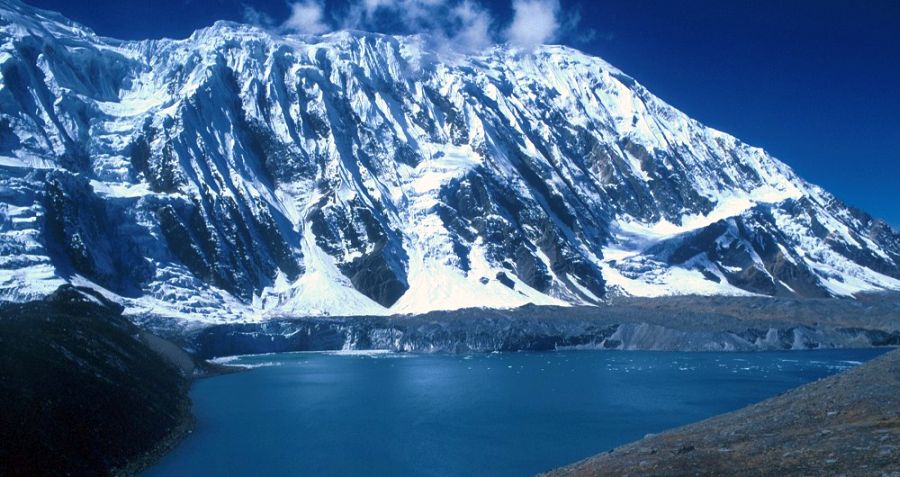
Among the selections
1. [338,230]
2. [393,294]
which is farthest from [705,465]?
[338,230]

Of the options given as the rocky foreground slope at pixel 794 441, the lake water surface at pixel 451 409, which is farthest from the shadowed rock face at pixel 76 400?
the rocky foreground slope at pixel 794 441

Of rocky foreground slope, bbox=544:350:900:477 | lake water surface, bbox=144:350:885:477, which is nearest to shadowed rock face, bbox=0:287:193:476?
lake water surface, bbox=144:350:885:477

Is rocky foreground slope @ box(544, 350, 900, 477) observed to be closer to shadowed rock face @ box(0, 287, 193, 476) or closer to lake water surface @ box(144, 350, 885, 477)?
lake water surface @ box(144, 350, 885, 477)

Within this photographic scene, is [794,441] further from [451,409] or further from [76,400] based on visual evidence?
[451,409]

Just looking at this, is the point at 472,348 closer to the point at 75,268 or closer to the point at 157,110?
the point at 75,268

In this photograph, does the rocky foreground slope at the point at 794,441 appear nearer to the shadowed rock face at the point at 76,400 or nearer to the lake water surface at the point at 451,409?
the lake water surface at the point at 451,409
